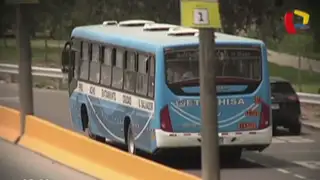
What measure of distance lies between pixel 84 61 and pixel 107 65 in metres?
1.52

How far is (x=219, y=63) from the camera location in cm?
1609

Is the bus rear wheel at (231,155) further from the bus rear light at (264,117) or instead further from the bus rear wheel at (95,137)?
the bus rear wheel at (95,137)

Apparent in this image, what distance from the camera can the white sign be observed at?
8.91 m

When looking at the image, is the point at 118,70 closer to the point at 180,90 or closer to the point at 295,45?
the point at 180,90

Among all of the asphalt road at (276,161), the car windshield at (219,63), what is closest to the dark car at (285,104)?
the asphalt road at (276,161)

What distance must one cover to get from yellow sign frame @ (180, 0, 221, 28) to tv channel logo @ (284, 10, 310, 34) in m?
5.40

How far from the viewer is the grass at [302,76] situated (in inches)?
774

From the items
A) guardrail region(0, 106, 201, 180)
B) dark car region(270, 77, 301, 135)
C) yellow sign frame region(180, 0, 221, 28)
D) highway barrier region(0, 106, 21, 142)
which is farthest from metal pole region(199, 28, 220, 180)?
dark car region(270, 77, 301, 135)

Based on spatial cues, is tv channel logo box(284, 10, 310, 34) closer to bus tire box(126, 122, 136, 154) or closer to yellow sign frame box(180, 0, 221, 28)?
bus tire box(126, 122, 136, 154)

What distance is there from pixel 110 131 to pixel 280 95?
407cm

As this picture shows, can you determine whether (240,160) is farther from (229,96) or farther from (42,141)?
(42,141)

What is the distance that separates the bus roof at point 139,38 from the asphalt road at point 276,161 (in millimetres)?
2023

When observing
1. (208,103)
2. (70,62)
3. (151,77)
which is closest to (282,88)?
(70,62)

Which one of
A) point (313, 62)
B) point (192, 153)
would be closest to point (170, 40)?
point (192, 153)
